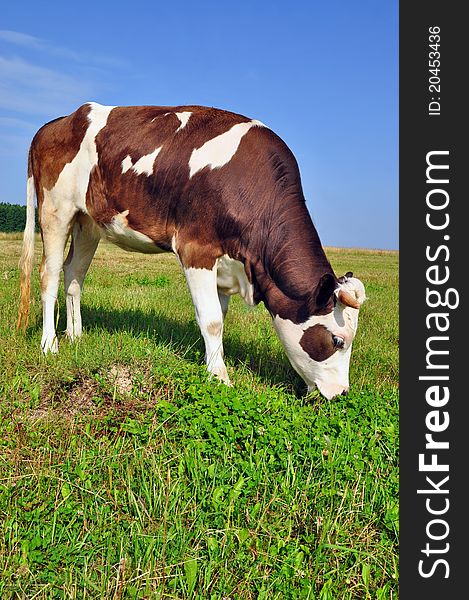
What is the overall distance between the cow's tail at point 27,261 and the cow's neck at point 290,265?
2857 millimetres

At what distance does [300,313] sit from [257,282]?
592mm

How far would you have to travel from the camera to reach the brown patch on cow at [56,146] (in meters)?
6.73

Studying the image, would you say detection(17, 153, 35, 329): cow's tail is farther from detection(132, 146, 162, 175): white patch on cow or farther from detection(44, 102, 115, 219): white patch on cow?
detection(132, 146, 162, 175): white patch on cow

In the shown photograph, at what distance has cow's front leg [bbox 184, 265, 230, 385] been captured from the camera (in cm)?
579

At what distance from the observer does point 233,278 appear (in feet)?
19.7

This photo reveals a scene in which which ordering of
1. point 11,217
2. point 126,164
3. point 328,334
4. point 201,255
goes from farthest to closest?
point 11,217, point 126,164, point 201,255, point 328,334

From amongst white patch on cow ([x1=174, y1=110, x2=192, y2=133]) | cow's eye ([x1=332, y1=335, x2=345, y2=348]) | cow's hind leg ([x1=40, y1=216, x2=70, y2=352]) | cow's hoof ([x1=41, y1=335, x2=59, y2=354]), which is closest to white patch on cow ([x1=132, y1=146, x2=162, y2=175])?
white patch on cow ([x1=174, y1=110, x2=192, y2=133])

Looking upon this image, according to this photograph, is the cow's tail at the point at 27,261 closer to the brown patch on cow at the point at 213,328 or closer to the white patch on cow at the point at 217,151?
the brown patch on cow at the point at 213,328

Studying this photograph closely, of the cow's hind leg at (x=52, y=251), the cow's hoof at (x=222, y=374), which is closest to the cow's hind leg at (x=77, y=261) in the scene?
the cow's hind leg at (x=52, y=251)

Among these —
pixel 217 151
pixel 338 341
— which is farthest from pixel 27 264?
pixel 338 341

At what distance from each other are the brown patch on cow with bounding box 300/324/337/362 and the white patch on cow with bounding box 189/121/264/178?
1906 millimetres

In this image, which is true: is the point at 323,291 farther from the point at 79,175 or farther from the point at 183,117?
the point at 79,175

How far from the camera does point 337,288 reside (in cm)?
526

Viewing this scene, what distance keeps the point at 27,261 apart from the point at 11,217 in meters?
52.8
